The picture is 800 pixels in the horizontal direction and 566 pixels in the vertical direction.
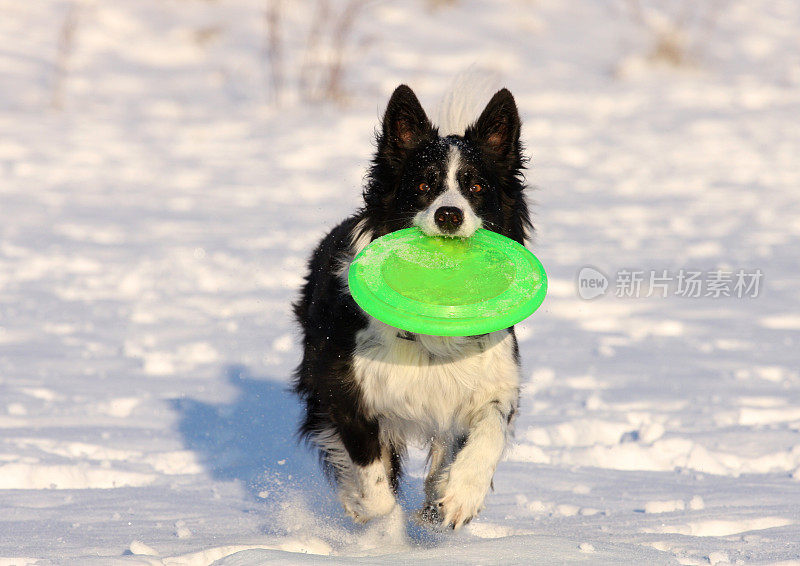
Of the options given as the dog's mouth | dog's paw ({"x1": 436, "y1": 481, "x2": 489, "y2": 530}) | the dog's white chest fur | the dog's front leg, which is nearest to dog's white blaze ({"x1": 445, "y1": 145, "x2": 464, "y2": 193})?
the dog's mouth

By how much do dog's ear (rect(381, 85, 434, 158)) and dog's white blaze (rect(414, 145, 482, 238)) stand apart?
0.67 ft

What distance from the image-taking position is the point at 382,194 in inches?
169

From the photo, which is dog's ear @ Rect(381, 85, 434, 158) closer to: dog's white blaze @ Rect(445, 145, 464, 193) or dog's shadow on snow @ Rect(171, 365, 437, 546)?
dog's white blaze @ Rect(445, 145, 464, 193)

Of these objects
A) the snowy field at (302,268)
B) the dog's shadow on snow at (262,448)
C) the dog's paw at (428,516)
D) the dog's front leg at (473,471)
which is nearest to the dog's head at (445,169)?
the snowy field at (302,268)

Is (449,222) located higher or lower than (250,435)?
higher

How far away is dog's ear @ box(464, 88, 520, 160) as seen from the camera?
4.31 meters

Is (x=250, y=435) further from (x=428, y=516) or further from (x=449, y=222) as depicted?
(x=449, y=222)

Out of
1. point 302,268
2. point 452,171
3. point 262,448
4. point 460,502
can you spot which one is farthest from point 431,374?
point 302,268

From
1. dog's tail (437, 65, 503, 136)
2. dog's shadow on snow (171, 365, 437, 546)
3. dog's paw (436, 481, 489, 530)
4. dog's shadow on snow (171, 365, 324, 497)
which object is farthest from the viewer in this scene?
dog's shadow on snow (171, 365, 324, 497)

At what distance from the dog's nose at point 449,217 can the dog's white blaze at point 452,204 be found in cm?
2

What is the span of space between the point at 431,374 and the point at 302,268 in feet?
18.2

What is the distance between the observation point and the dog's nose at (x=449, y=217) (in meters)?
3.82

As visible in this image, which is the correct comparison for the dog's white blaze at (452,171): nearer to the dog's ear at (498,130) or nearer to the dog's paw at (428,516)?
the dog's ear at (498,130)

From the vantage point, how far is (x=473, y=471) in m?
3.85
